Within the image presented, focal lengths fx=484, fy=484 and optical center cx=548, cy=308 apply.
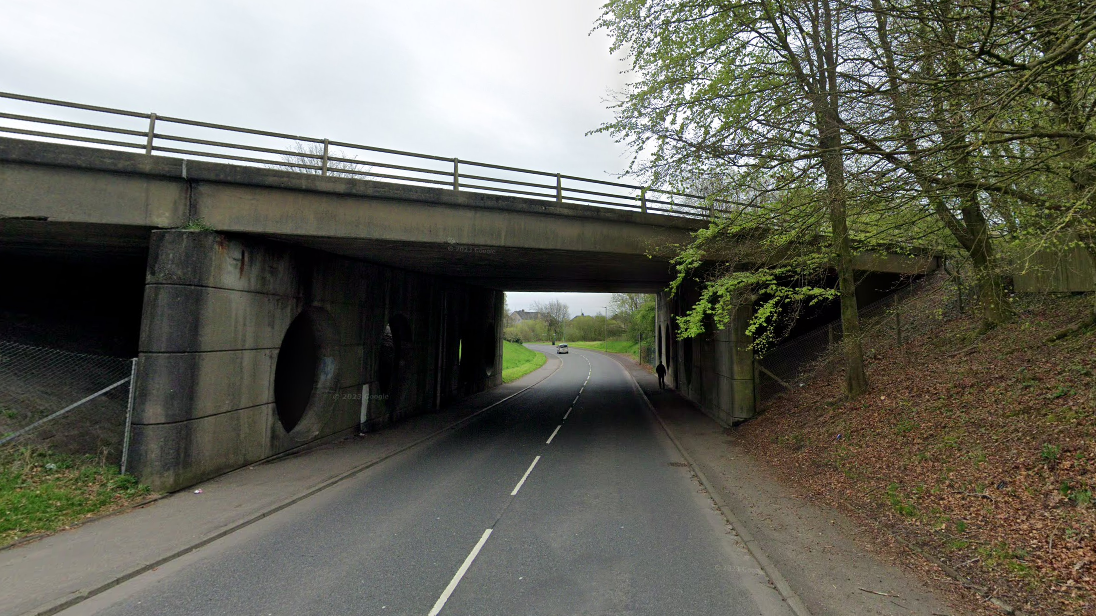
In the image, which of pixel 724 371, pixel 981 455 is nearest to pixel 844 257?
pixel 981 455

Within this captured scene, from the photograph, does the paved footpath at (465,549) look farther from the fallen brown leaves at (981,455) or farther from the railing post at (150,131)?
the railing post at (150,131)

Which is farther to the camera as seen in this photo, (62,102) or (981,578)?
(62,102)

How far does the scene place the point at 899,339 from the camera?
13367 mm

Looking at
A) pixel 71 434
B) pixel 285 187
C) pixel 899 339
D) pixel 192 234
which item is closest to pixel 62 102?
pixel 192 234

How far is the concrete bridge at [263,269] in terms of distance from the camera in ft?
27.6

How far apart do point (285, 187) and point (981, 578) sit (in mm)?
11900

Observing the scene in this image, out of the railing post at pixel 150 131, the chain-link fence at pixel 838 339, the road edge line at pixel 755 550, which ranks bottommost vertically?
the road edge line at pixel 755 550

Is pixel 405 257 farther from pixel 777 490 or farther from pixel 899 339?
pixel 899 339

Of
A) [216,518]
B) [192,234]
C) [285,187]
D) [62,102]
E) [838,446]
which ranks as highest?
[62,102]

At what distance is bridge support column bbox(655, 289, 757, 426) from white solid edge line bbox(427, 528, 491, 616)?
6.99m

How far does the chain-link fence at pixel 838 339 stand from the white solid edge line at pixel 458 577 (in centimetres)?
1062

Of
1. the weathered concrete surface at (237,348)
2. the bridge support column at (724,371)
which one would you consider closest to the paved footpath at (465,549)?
the weathered concrete surface at (237,348)

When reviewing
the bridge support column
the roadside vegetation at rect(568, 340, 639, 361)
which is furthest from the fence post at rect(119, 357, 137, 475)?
the roadside vegetation at rect(568, 340, 639, 361)

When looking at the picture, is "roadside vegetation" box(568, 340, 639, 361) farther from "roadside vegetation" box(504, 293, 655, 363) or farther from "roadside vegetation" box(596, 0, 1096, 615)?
"roadside vegetation" box(596, 0, 1096, 615)
